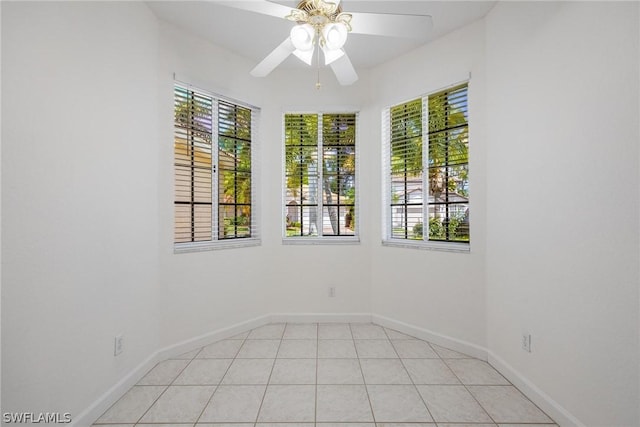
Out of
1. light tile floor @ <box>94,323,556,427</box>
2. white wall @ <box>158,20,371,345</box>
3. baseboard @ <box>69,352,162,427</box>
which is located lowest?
light tile floor @ <box>94,323,556,427</box>

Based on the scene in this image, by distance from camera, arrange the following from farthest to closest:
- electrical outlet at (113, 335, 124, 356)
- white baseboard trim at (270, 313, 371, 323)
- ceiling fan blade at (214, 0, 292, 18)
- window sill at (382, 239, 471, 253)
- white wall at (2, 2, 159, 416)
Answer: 1. white baseboard trim at (270, 313, 371, 323)
2. window sill at (382, 239, 471, 253)
3. electrical outlet at (113, 335, 124, 356)
4. ceiling fan blade at (214, 0, 292, 18)
5. white wall at (2, 2, 159, 416)

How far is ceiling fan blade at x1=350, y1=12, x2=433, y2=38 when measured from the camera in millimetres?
1475

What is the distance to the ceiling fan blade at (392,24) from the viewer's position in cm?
147

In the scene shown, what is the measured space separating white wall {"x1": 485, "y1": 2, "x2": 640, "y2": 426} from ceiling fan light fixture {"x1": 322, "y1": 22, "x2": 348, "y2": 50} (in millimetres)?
1286

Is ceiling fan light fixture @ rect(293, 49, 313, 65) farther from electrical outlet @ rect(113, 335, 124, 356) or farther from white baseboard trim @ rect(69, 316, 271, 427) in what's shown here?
white baseboard trim @ rect(69, 316, 271, 427)

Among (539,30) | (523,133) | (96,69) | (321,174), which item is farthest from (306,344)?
(539,30)

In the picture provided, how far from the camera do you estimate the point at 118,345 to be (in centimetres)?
198

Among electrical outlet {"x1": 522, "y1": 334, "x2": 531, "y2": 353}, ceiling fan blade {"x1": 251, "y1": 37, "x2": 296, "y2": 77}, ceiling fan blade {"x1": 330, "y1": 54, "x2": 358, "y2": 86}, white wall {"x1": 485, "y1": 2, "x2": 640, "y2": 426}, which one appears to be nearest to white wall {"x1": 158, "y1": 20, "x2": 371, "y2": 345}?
ceiling fan blade {"x1": 251, "y1": 37, "x2": 296, "y2": 77}

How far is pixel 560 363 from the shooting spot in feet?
5.65

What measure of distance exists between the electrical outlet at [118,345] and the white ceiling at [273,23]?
2.48m

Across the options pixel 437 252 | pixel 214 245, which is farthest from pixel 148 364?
pixel 437 252

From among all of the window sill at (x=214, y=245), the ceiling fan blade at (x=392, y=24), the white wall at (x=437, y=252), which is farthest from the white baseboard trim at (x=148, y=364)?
the ceiling fan blade at (x=392, y=24)

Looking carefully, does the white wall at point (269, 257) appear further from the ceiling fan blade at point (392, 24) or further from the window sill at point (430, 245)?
the ceiling fan blade at point (392, 24)

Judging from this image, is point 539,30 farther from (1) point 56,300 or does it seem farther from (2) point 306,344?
(1) point 56,300
